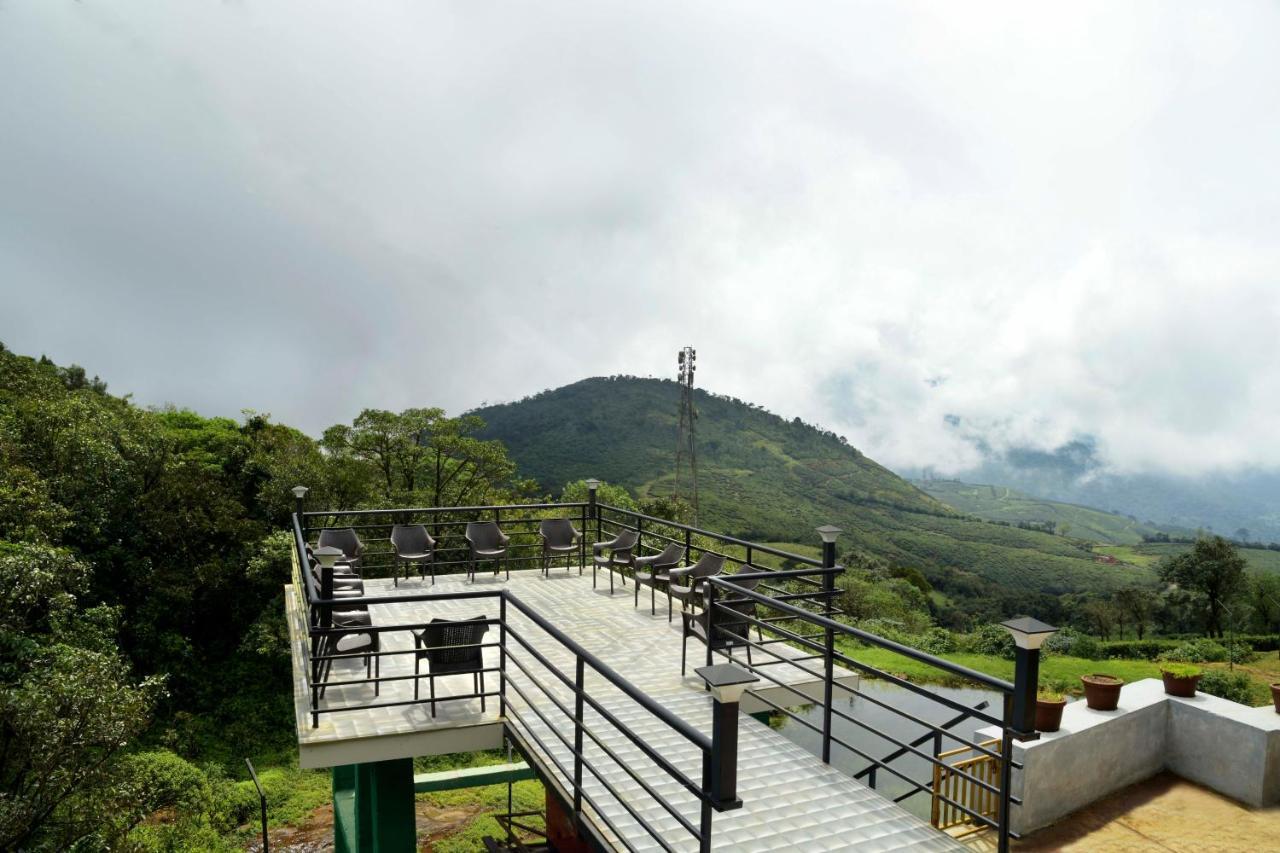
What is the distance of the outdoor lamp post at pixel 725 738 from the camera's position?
2.68m

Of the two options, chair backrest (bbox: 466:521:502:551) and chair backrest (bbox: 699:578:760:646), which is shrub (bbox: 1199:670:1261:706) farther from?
chair backrest (bbox: 466:521:502:551)

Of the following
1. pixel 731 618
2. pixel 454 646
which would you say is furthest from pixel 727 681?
pixel 731 618

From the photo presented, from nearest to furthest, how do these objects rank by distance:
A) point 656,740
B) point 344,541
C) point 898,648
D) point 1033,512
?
point 898,648
point 656,740
point 344,541
point 1033,512

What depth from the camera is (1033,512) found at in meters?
148

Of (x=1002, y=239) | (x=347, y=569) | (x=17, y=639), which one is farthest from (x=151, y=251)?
(x=1002, y=239)

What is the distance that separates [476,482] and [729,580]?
21321 millimetres

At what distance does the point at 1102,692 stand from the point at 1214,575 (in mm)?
32552

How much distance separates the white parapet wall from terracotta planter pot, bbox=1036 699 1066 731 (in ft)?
0.29

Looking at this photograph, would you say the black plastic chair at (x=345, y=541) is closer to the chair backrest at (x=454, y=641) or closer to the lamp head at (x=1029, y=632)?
the chair backrest at (x=454, y=641)

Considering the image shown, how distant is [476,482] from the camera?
26656 millimetres

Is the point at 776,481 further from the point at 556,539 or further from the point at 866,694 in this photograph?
the point at 866,694

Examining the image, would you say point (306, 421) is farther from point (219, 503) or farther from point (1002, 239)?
point (1002, 239)

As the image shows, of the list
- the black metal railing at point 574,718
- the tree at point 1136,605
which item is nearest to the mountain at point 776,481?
the tree at point 1136,605

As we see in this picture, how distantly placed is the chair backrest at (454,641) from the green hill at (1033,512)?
133689 mm
